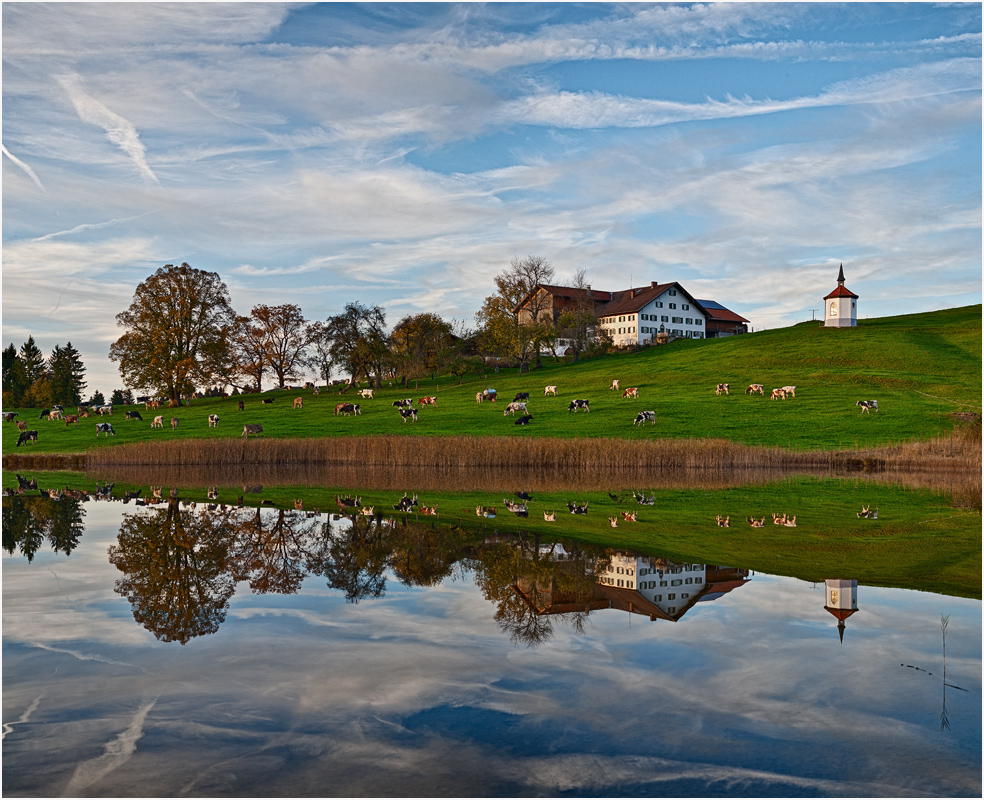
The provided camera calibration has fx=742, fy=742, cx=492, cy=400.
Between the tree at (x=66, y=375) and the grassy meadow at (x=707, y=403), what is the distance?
3535 cm

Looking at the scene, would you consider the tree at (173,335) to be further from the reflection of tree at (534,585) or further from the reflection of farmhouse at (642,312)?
the reflection of tree at (534,585)

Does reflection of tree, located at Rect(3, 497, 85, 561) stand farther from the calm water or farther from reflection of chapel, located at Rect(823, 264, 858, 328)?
reflection of chapel, located at Rect(823, 264, 858, 328)

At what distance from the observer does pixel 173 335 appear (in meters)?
75.6

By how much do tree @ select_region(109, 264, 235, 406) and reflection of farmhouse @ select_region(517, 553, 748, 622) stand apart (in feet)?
229

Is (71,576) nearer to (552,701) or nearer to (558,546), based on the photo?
(558,546)

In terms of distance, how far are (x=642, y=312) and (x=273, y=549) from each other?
10515 centimetres

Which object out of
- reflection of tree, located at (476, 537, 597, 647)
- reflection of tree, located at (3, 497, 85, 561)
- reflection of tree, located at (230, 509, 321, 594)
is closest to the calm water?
reflection of tree, located at (476, 537, 597, 647)

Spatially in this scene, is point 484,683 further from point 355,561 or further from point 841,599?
point 355,561

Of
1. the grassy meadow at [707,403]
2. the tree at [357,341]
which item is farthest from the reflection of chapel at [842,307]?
the tree at [357,341]

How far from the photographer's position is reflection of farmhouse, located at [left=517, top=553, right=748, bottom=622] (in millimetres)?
10367

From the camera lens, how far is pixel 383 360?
94750 millimetres

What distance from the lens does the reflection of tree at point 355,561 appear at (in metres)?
12.0

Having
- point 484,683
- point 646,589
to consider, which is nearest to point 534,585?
point 646,589

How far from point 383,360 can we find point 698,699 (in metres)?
89.6
